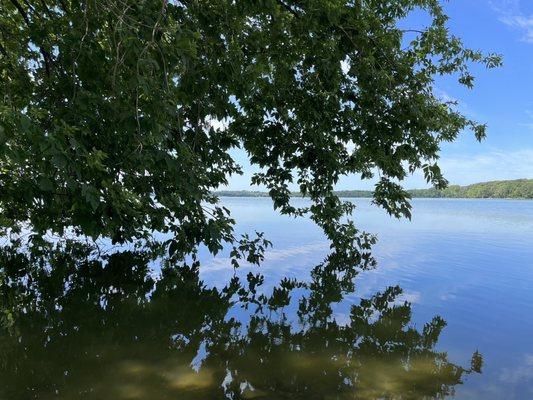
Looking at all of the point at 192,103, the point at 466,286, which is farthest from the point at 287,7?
the point at 466,286

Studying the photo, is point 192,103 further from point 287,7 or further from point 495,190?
point 495,190

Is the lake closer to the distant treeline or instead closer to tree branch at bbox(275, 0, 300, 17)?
tree branch at bbox(275, 0, 300, 17)

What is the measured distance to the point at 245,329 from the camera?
280 inches

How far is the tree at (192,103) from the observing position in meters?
5.14

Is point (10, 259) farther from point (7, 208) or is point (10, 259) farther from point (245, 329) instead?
point (245, 329)

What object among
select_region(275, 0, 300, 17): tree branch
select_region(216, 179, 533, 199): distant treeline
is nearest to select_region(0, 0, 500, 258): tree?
select_region(275, 0, 300, 17): tree branch

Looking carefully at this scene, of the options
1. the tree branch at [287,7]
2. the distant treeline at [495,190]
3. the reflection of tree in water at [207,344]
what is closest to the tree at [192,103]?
the tree branch at [287,7]

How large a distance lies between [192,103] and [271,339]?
15.4ft

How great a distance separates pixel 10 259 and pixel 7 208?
166 inches

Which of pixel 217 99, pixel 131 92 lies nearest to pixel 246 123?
pixel 217 99

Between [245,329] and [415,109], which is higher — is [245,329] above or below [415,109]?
below

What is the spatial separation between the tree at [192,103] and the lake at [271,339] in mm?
1559

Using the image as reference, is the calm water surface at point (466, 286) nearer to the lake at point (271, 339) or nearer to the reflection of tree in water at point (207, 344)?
the lake at point (271, 339)

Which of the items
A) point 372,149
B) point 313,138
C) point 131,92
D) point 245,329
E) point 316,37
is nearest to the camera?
point 131,92
